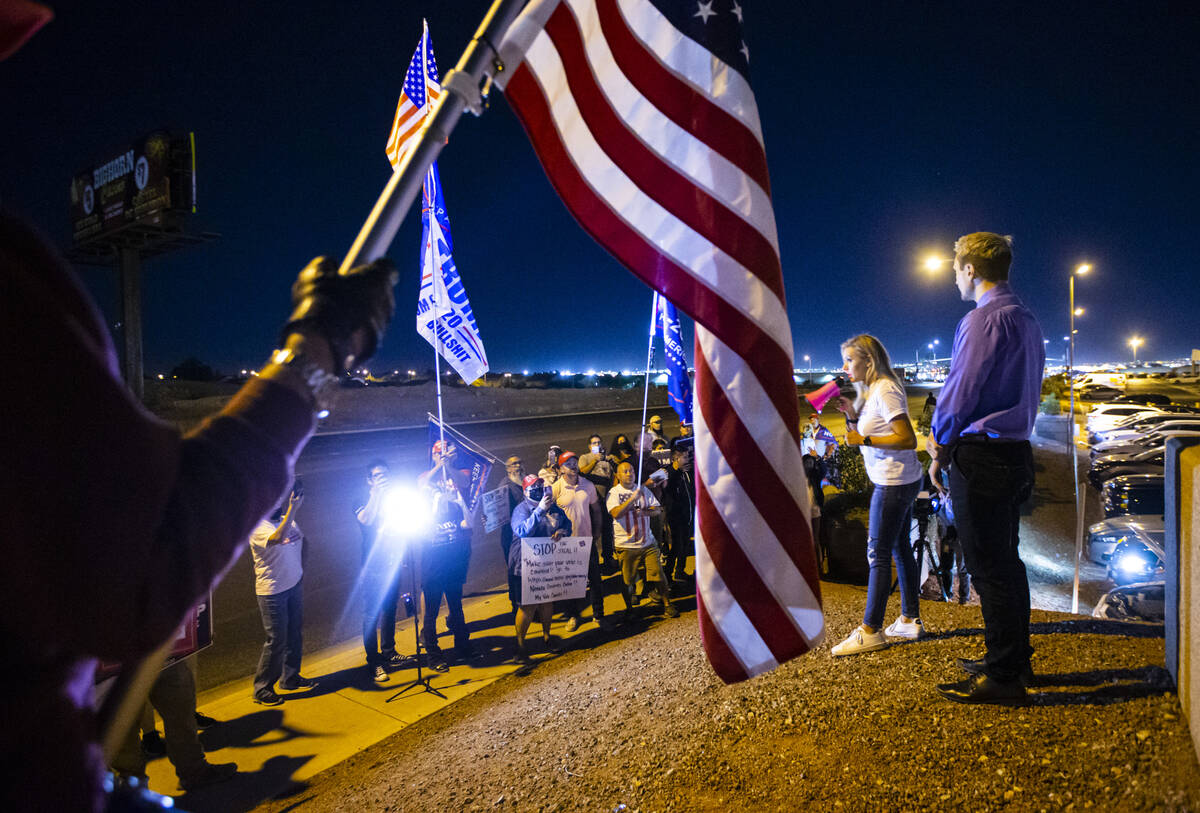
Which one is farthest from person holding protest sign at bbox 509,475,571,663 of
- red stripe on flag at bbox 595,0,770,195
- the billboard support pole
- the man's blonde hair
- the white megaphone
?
the billboard support pole

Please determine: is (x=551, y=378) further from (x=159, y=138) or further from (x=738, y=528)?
(x=738, y=528)

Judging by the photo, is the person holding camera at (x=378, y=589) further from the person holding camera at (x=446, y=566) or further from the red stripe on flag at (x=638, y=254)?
the red stripe on flag at (x=638, y=254)

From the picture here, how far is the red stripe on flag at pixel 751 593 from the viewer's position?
2084 millimetres

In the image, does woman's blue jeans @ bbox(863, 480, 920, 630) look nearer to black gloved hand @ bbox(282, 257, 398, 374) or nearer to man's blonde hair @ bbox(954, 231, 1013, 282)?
man's blonde hair @ bbox(954, 231, 1013, 282)

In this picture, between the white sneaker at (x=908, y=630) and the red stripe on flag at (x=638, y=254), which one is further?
the white sneaker at (x=908, y=630)

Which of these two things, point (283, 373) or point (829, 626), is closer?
point (283, 373)

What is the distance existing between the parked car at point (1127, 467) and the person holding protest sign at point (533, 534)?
500 inches

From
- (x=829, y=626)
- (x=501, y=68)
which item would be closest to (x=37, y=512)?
(x=501, y=68)

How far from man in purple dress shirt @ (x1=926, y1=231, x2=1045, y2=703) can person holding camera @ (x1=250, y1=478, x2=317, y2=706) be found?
19.7ft

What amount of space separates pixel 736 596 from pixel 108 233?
159ft

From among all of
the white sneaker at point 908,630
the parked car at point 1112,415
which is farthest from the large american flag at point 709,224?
the parked car at point 1112,415

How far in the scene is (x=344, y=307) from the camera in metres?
1.39

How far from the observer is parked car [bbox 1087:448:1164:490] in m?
13.1

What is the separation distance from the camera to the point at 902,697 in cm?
341
